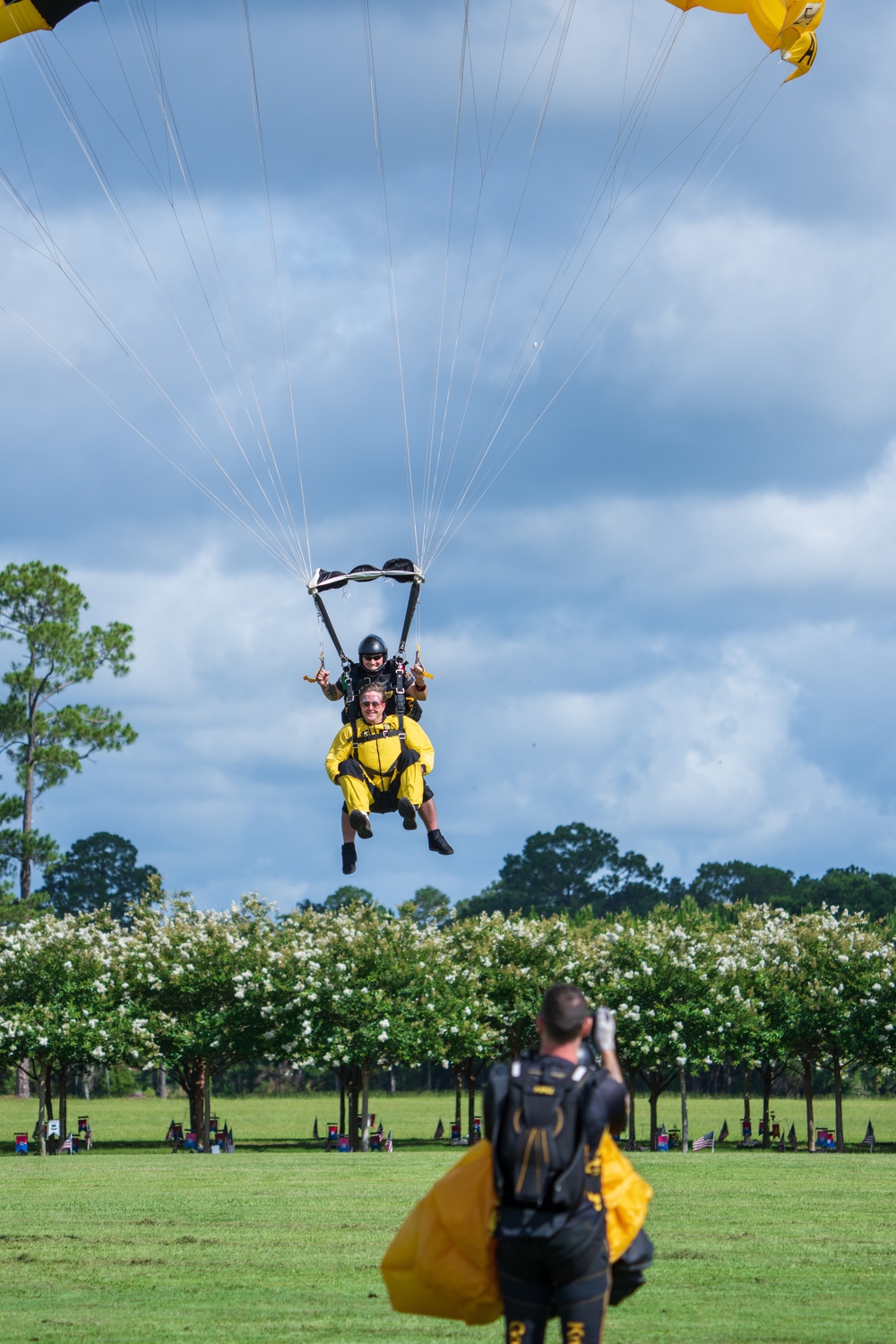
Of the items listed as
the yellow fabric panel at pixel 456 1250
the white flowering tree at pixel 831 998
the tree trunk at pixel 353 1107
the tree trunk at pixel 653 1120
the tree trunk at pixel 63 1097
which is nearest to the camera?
the yellow fabric panel at pixel 456 1250

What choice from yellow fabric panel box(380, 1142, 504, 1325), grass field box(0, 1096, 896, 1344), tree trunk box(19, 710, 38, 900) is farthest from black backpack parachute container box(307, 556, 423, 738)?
tree trunk box(19, 710, 38, 900)

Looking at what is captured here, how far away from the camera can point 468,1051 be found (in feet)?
152

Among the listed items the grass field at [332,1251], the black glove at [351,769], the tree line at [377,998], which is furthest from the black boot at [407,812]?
the tree line at [377,998]

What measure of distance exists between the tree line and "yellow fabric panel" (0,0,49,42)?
32336 mm

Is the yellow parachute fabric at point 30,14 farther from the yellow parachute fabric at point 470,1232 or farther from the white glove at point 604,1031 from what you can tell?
the yellow parachute fabric at point 470,1232

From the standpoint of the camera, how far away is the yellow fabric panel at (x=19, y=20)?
15148mm

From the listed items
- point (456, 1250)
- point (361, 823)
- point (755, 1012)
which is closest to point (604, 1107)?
point (456, 1250)

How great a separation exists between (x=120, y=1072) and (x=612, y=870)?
5260 centimetres

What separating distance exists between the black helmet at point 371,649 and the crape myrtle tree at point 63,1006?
30.3 meters

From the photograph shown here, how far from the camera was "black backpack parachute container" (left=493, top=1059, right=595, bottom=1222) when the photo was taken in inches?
228

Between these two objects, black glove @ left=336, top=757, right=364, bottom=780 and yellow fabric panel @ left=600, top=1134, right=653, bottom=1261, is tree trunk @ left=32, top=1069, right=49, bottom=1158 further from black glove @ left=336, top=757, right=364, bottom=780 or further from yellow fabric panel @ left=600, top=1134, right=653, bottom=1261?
yellow fabric panel @ left=600, top=1134, right=653, bottom=1261

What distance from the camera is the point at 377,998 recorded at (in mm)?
43938

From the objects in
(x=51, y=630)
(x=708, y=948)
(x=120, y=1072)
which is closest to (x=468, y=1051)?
(x=708, y=948)

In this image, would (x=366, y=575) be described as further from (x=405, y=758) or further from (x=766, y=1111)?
(x=766, y=1111)
